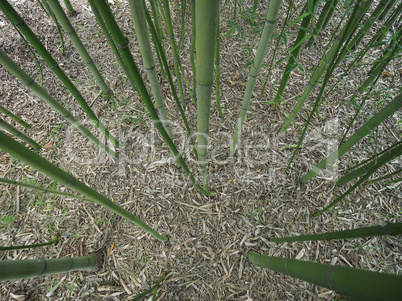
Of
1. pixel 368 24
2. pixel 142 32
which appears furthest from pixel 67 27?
pixel 368 24

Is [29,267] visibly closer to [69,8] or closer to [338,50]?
Result: [338,50]

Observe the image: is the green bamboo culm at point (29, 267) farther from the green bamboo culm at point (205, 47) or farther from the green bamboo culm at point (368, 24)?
the green bamboo culm at point (368, 24)

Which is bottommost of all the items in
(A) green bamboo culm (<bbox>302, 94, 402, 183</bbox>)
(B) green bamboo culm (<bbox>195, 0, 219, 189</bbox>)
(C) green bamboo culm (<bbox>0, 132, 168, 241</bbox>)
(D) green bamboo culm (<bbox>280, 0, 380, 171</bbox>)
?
(C) green bamboo culm (<bbox>0, 132, 168, 241</bbox>)

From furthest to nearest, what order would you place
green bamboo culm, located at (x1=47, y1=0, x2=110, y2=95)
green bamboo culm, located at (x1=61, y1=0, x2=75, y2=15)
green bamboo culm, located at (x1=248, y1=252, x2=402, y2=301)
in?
green bamboo culm, located at (x1=61, y1=0, x2=75, y2=15), green bamboo culm, located at (x1=47, y1=0, x2=110, y2=95), green bamboo culm, located at (x1=248, y1=252, x2=402, y2=301)

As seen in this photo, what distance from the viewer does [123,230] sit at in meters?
1.10

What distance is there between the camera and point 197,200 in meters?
1.17

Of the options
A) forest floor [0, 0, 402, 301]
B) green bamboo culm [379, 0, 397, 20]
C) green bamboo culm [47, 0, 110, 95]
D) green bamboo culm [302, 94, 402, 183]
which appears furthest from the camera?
green bamboo culm [379, 0, 397, 20]

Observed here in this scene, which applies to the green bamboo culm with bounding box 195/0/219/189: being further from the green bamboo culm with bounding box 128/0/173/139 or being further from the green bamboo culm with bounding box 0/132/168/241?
the green bamboo culm with bounding box 0/132/168/241

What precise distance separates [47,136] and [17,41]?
897 millimetres

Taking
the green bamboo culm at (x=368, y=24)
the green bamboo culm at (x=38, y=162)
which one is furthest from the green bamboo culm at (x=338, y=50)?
the green bamboo culm at (x=38, y=162)

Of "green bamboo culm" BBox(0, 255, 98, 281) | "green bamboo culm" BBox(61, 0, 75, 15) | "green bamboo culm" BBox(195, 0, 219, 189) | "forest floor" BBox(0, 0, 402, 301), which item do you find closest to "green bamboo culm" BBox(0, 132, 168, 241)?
"green bamboo culm" BBox(0, 255, 98, 281)

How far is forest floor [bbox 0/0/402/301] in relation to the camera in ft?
3.30

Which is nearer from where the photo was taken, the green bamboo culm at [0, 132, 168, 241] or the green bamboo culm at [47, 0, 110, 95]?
the green bamboo culm at [0, 132, 168, 241]

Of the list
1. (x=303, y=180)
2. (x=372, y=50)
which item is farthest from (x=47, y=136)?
(x=372, y=50)
